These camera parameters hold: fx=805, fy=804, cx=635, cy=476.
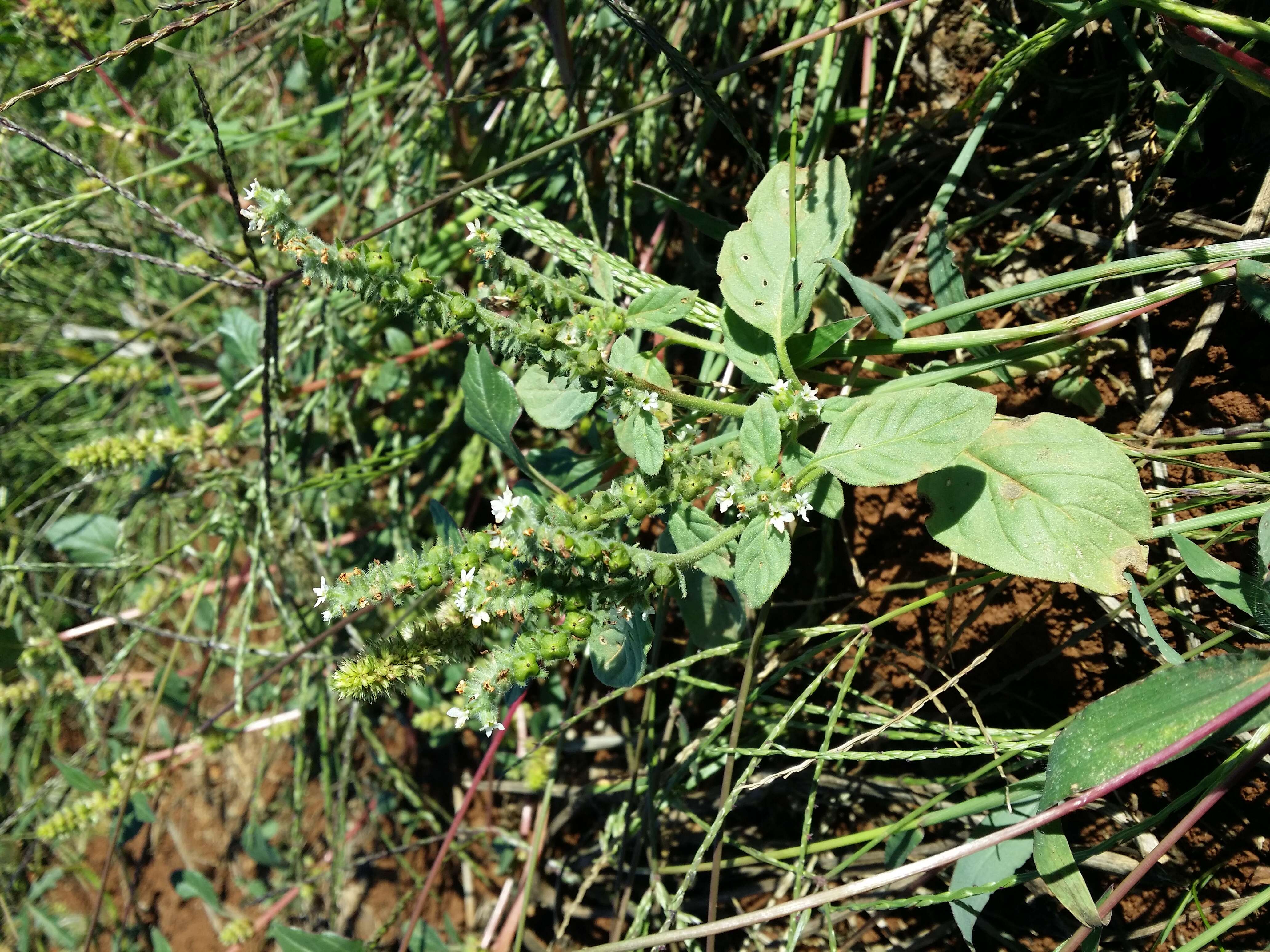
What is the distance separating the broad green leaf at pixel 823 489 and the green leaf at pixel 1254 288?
626mm

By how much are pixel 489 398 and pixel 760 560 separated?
579mm

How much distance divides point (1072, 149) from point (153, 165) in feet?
8.45

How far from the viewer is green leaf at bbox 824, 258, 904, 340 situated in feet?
4.05

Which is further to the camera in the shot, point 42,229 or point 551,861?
point 551,861

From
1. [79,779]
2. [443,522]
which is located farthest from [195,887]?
[443,522]

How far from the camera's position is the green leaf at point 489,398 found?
4.56ft

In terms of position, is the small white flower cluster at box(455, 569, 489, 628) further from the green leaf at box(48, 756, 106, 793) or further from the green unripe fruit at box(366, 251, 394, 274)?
the green leaf at box(48, 756, 106, 793)

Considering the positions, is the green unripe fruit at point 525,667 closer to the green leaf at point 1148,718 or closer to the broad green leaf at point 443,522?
the broad green leaf at point 443,522

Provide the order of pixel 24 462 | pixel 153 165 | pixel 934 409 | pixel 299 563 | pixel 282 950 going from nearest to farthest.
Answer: pixel 934 409, pixel 282 950, pixel 299 563, pixel 153 165, pixel 24 462

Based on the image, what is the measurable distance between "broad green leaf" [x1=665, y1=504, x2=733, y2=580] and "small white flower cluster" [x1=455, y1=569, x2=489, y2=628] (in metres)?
0.33

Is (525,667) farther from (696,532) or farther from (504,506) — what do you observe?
(696,532)

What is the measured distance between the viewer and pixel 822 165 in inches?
54.8

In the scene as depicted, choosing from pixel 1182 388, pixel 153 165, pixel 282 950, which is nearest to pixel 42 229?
pixel 153 165

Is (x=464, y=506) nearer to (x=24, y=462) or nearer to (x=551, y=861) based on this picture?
(x=551, y=861)
